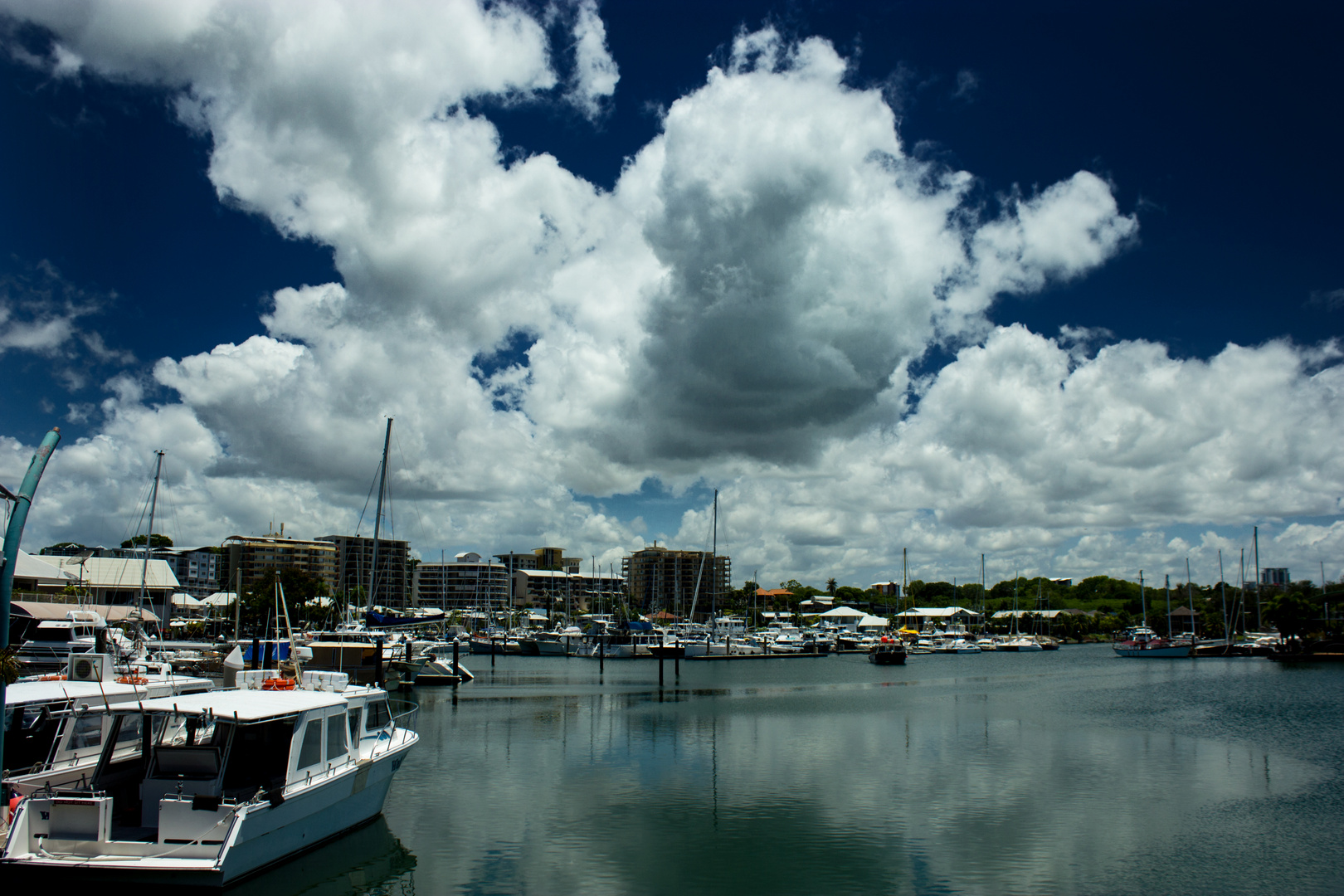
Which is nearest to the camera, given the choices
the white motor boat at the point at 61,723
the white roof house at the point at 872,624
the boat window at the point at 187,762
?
the boat window at the point at 187,762

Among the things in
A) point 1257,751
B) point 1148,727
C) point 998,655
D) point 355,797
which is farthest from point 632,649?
point 355,797

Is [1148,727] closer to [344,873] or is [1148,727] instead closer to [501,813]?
[501,813]

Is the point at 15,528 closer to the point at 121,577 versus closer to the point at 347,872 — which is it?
the point at 347,872

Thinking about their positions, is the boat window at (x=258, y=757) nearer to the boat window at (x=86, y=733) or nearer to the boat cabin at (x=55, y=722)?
the boat cabin at (x=55, y=722)

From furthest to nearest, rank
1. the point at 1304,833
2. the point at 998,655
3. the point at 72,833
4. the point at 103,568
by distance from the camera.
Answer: the point at 998,655, the point at 103,568, the point at 1304,833, the point at 72,833

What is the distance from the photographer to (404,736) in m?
29.1

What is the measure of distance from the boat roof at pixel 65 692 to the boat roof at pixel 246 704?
14.2 ft

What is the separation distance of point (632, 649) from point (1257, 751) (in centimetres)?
9279

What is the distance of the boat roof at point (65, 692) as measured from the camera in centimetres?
2402

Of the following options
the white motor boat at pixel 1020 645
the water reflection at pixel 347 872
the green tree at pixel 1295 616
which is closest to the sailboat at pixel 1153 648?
the green tree at pixel 1295 616

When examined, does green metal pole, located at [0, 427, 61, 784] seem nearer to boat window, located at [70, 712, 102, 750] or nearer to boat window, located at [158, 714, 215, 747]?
boat window, located at [158, 714, 215, 747]

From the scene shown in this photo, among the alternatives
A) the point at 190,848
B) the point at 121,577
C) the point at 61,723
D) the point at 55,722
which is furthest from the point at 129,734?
the point at 121,577

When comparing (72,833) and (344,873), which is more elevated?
(72,833)

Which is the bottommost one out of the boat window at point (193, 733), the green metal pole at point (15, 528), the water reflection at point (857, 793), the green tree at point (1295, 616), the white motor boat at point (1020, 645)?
the white motor boat at point (1020, 645)
